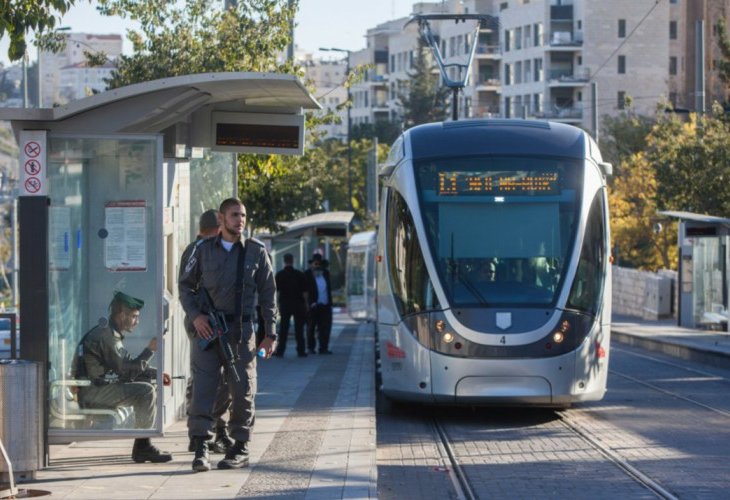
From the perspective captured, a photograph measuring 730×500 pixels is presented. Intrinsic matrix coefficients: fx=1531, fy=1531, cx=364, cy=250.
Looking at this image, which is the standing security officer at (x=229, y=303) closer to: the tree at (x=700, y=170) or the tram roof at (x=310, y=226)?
the tram roof at (x=310, y=226)

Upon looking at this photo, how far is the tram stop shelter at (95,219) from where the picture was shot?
10469 mm

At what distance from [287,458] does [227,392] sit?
0.91 meters

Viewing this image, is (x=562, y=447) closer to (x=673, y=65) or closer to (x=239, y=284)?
(x=239, y=284)

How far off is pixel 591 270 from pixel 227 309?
6399 mm

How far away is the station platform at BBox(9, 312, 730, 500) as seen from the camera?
389 inches

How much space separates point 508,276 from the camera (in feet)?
52.5

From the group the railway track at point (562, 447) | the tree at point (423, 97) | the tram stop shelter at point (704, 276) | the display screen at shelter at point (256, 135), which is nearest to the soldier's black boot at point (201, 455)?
the railway track at point (562, 447)

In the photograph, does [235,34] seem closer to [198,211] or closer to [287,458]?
[198,211]

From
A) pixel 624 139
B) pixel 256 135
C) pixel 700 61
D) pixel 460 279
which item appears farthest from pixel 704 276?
pixel 624 139

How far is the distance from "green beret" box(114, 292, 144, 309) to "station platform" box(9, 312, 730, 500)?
116 centimetres

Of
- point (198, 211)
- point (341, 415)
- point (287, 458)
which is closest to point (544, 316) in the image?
point (341, 415)

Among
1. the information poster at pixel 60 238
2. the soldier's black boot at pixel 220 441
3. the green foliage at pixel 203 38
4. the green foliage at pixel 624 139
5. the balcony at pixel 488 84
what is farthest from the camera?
the balcony at pixel 488 84

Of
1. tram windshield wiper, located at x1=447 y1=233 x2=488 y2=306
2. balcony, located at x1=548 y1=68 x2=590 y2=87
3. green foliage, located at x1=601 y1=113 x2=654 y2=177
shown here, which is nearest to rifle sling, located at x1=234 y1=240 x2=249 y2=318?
tram windshield wiper, located at x1=447 y1=233 x2=488 y2=306

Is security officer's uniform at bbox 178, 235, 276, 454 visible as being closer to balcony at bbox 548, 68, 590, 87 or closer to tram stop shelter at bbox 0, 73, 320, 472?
tram stop shelter at bbox 0, 73, 320, 472
